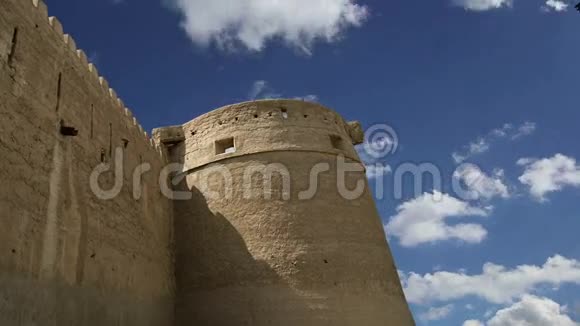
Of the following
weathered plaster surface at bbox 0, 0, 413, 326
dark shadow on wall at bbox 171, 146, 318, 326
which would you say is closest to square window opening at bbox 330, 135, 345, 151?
weathered plaster surface at bbox 0, 0, 413, 326

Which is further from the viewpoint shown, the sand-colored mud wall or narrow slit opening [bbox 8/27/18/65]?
narrow slit opening [bbox 8/27/18/65]

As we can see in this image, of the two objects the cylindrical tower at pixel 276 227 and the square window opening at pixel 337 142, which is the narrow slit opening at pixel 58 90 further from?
the square window opening at pixel 337 142

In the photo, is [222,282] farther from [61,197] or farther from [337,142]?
[61,197]

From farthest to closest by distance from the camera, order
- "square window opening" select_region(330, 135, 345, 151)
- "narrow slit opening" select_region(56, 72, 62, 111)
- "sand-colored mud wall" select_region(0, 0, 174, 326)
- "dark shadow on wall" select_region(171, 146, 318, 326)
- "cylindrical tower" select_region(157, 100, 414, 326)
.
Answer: "square window opening" select_region(330, 135, 345, 151) → "cylindrical tower" select_region(157, 100, 414, 326) → "dark shadow on wall" select_region(171, 146, 318, 326) → "narrow slit opening" select_region(56, 72, 62, 111) → "sand-colored mud wall" select_region(0, 0, 174, 326)

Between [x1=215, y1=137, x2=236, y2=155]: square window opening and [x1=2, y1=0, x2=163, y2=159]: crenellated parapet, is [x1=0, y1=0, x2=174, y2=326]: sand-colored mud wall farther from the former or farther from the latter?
[x1=215, y1=137, x2=236, y2=155]: square window opening

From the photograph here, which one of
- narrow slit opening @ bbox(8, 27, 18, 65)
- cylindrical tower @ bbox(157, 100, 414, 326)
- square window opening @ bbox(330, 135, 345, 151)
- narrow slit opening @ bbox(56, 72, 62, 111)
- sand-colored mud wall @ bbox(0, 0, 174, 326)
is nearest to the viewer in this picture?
sand-colored mud wall @ bbox(0, 0, 174, 326)

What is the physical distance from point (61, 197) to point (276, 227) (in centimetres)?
542

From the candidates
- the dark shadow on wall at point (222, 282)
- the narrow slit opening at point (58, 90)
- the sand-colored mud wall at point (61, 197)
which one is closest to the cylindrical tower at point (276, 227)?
the dark shadow on wall at point (222, 282)

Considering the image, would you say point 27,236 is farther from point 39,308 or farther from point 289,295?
point 289,295

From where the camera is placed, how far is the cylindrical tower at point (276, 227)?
38.2 feet

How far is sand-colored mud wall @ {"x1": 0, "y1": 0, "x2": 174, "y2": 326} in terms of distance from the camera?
6.75 meters

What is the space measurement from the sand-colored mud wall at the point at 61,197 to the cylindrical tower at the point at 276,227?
1.65 metres

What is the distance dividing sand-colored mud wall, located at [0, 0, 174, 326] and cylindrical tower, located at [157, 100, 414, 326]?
5.40ft

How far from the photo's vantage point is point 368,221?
13.3m
